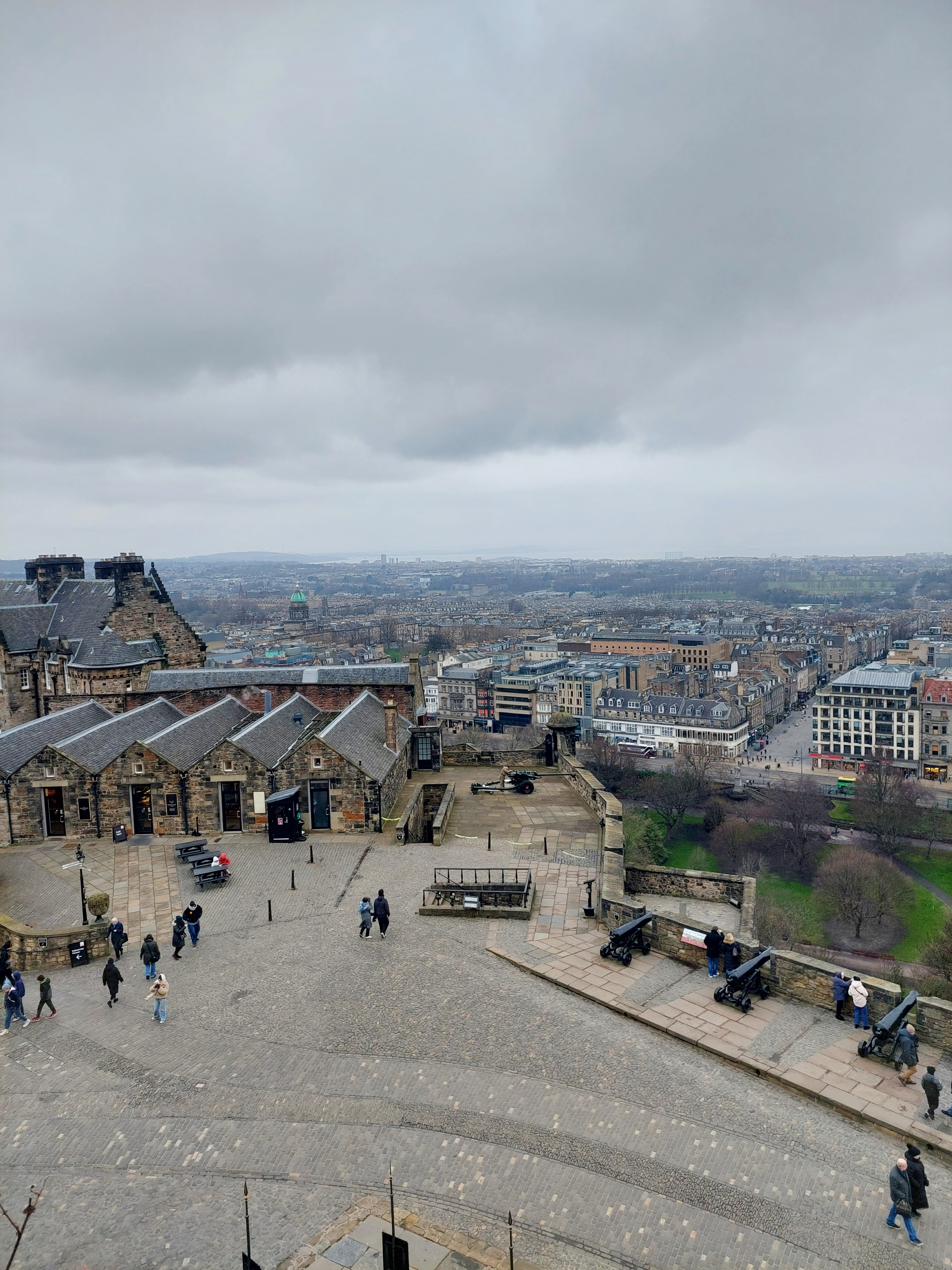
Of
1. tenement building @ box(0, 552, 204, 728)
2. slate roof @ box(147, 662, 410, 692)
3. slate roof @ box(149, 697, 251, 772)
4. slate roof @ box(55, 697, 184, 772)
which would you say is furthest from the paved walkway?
tenement building @ box(0, 552, 204, 728)

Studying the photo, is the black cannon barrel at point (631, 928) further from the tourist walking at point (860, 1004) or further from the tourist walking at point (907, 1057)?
the tourist walking at point (907, 1057)

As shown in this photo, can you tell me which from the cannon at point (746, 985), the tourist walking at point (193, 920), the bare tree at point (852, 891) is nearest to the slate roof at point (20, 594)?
the tourist walking at point (193, 920)

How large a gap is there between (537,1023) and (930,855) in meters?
88.9

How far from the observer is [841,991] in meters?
14.9

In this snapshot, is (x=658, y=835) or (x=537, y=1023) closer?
(x=537, y=1023)

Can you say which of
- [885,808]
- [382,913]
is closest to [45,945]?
[382,913]

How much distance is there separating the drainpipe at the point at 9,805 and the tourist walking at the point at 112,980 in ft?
42.1

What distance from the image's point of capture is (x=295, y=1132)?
40.3 ft

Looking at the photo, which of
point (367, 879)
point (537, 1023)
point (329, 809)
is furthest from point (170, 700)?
point (537, 1023)

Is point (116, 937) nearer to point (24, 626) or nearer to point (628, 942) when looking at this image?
point (628, 942)

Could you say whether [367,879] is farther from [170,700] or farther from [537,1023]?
[170,700]

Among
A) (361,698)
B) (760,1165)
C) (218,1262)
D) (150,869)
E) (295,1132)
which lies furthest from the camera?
(361,698)

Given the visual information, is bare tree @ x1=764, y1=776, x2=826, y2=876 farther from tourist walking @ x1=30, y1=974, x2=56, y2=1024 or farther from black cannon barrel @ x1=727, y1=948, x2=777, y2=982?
tourist walking @ x1=30, y1=974, x2=56, y2=1024

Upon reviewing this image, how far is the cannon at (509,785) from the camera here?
1219 inches
